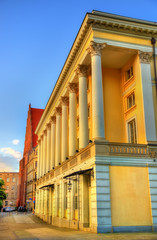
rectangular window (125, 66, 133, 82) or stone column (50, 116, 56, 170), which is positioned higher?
rectangular window (125, 66, 133, 82)

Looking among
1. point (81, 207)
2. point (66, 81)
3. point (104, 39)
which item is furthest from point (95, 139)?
point (66, 81)

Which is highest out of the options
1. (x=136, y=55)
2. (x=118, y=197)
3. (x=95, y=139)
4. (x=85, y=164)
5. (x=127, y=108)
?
(x=136, y=55)

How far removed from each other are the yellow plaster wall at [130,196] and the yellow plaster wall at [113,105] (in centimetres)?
532

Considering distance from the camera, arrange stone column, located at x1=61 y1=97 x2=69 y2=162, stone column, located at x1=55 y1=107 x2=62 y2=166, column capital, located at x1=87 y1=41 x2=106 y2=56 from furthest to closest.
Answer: stone column, located at x1=55 y1=107 x2=62 y2=166
stone column, located at x1=61 y1=97 x2=69 y2=162
column capital, located at x1=87 y1=41 x2=106 y2=56

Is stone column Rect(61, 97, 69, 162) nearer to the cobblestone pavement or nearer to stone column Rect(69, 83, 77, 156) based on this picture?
stone column Rect(69, 83, 77, 156)

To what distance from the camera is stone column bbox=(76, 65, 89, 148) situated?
23.4 meters

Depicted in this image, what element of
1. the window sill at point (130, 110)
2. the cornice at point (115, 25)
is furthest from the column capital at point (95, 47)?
the window sill at point (130, 110)

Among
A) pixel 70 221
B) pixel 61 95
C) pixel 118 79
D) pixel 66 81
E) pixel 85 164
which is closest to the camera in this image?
pixel 85 164

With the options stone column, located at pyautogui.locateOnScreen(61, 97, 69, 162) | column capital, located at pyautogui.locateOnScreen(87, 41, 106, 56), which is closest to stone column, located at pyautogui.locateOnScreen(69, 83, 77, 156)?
stone column, located at pyautogui.locateOnScreen(61, 97, 69, 162)

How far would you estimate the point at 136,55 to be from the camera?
23.6m

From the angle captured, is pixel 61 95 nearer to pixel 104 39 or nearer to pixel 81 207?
pixel 104 39

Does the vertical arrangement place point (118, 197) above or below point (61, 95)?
below

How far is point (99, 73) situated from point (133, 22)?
18.2ft

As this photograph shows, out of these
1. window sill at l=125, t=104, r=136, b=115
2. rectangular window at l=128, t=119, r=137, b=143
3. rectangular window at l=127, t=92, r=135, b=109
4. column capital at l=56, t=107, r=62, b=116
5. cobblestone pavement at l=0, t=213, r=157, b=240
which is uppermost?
column capital at l=56, t=107, r=62, b=116
